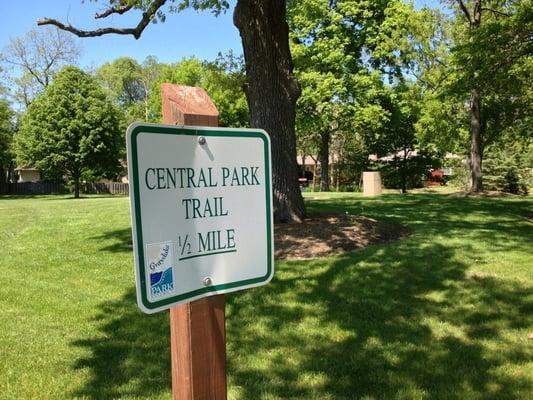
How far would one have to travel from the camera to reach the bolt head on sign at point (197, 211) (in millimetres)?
1735

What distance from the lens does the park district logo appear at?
1.75 metres

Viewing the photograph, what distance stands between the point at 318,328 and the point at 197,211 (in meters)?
3.31

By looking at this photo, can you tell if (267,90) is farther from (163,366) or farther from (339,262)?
(163,366)

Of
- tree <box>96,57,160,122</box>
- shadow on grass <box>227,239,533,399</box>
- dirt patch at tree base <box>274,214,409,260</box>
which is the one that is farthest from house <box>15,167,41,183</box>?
shadow on grass <box>227,239,533,399</box>

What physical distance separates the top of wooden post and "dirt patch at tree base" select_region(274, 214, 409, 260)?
5501 mm

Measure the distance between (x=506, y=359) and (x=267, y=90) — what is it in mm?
6164

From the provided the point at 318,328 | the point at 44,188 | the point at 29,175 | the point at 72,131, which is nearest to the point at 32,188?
the point at 44,188

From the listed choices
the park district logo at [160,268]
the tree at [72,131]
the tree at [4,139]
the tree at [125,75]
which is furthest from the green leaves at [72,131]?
the park district logo at [160,268]

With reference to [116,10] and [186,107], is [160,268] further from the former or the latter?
[116,10]

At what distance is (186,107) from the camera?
77.2 inches

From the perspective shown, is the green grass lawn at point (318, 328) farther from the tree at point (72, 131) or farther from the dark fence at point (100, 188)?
the dark fence at point (100, 188)

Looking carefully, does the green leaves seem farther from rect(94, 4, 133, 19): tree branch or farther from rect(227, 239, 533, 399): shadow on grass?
rect(227, 239, 533, 399): shadow on grass

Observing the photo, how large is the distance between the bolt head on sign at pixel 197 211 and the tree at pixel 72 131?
1441 inches

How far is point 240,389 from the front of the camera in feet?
12.1
